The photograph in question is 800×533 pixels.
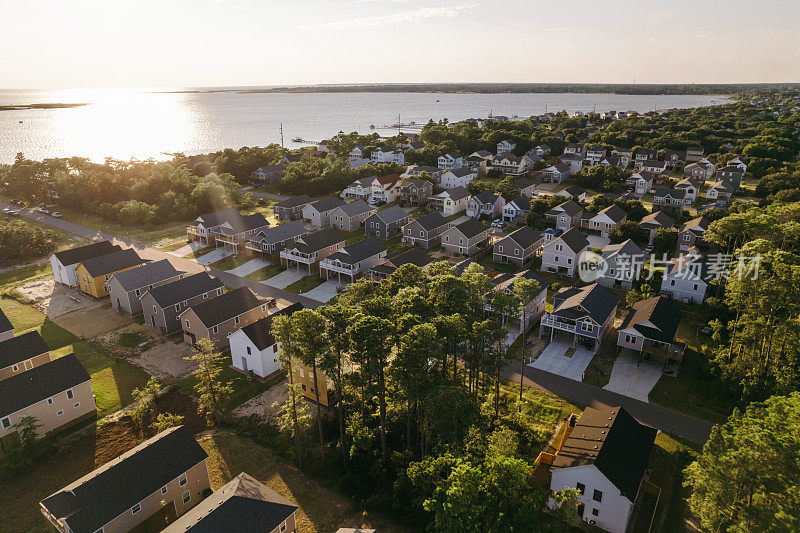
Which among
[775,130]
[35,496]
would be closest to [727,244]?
[35,496]

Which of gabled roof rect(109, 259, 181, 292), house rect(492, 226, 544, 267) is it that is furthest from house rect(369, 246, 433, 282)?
gabled roof rect(109, 259, 181, 292)

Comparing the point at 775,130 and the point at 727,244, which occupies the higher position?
the point at 775,130

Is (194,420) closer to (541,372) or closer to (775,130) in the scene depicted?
(541,372)

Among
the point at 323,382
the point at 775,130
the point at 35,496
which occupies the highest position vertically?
the point at 775,130

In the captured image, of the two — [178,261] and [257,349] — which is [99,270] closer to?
[178,261]

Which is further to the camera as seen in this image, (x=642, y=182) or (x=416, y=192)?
(x=642, y=182)

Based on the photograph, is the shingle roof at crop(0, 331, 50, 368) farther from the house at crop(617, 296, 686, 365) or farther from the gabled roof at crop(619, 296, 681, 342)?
the gabled roof at crop(619, 296, 681, 342)

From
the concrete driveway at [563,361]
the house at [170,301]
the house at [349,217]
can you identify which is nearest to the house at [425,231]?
the house at [349,217]

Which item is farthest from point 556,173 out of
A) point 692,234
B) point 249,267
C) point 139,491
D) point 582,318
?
point 139,491

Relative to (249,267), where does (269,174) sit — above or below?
above
